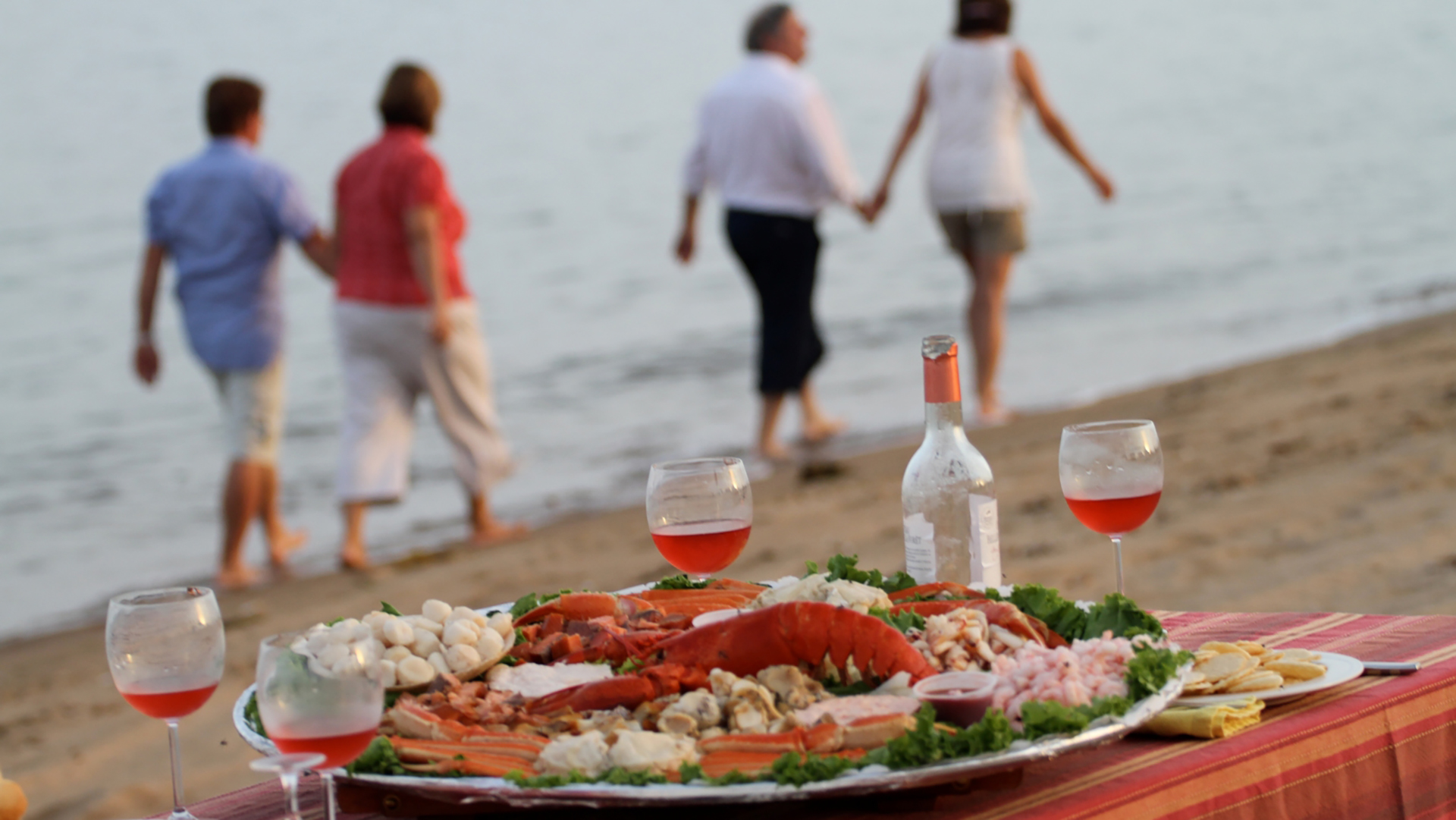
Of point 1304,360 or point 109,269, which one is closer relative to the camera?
point 1304,360

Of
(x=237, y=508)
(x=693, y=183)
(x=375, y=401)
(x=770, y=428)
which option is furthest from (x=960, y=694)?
(x=770, y=428)

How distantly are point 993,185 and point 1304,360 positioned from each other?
407 centimetres

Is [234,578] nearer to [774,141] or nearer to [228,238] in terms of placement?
[228,238]

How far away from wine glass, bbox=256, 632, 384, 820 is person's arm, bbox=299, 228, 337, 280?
5.44 metres

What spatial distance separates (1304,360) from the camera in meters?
10.5

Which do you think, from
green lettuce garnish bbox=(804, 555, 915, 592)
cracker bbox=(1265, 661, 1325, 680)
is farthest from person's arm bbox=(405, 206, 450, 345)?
cracker bbox=(1265, 661, 1325, 680)

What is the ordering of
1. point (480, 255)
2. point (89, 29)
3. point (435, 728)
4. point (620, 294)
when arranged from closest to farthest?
point (435, 728) → point (620, 294) → point (480, 255) → point (89, 29)

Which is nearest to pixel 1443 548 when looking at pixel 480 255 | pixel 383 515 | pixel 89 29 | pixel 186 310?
pixel 186 310

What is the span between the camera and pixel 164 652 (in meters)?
1.61

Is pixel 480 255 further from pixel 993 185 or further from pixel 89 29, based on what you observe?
pixel 993 185

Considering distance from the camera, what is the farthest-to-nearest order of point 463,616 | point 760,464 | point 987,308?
point 760,464 < point 987,308 < point 463,616

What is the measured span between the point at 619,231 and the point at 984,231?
17968 mm

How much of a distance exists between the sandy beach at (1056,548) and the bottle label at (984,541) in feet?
10.0

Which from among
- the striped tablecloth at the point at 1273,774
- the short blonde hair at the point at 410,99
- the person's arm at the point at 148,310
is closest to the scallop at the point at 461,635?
the striped tablecloth at the point at 1273,774
